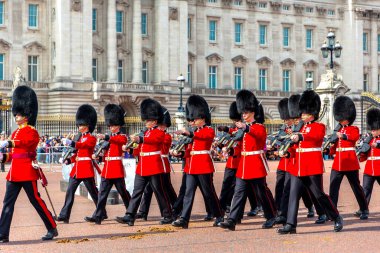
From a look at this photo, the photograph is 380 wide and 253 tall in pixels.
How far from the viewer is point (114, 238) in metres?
11.3

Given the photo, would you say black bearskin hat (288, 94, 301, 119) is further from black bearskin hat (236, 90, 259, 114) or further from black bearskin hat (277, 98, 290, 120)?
black bearskin hat (236, 90, 259, 114)

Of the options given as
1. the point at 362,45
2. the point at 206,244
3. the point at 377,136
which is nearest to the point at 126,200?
the point at 206,244

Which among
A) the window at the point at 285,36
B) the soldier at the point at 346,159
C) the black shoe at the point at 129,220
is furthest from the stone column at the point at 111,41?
the black shoe at the point at 129,220

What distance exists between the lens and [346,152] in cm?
1323

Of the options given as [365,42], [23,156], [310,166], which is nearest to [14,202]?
[23,156]

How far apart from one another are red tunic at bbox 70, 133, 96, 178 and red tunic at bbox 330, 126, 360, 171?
11.9 ft

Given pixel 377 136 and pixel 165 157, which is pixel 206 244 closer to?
pixel 165 157

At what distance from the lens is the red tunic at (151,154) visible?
12.7 m

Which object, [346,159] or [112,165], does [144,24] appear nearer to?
[112,165]

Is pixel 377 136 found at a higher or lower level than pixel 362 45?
lower

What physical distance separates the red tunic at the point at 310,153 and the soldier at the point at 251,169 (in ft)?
1.74

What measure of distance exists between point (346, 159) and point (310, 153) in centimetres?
155

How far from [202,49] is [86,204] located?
37.6 m

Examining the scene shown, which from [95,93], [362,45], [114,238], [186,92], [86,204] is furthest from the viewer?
[362,45]
